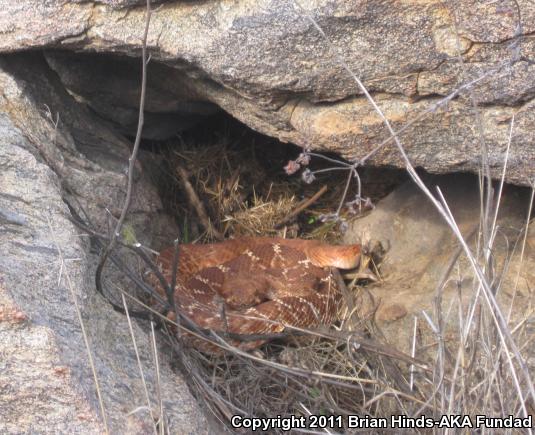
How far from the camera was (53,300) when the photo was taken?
259cm

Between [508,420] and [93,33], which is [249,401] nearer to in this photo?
[508,420]

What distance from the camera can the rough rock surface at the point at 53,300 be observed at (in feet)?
7.59

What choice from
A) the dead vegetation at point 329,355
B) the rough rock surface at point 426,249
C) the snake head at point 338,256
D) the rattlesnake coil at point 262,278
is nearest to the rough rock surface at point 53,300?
the dead vegetation at point 329,355

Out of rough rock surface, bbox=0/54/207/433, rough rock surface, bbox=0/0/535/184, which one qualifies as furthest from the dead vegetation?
rough rock surface, bbox=0/0/535/184

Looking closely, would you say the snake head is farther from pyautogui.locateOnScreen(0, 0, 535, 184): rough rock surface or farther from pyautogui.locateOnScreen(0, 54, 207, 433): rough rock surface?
pyautogui.locateOnScreen(0, 54, 207, 433): rough rock surface

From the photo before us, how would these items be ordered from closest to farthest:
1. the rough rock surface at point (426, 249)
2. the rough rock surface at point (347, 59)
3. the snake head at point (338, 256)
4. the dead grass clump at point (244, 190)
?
1. the rough rock surface at point (347, 59)
2. the rough rock surface at point (426, 249)
3. the snake head at point (338, 256)
4. the dead grass clump at point (244, 190)

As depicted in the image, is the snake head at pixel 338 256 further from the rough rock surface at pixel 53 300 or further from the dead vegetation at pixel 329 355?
the rough rock surface at pixel 53 300

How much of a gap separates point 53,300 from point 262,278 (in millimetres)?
1881

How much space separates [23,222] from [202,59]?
1.00m

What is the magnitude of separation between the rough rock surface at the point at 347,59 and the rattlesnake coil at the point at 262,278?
855 millimetres

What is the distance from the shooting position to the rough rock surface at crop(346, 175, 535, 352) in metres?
3.65

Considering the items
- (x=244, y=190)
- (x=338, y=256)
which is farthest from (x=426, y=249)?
(x=244, y=190)

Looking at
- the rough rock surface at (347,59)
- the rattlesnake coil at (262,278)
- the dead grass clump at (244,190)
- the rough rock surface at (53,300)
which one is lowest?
the rattlesnake coil at (262,278)

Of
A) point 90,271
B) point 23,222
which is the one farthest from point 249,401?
point 23,222
